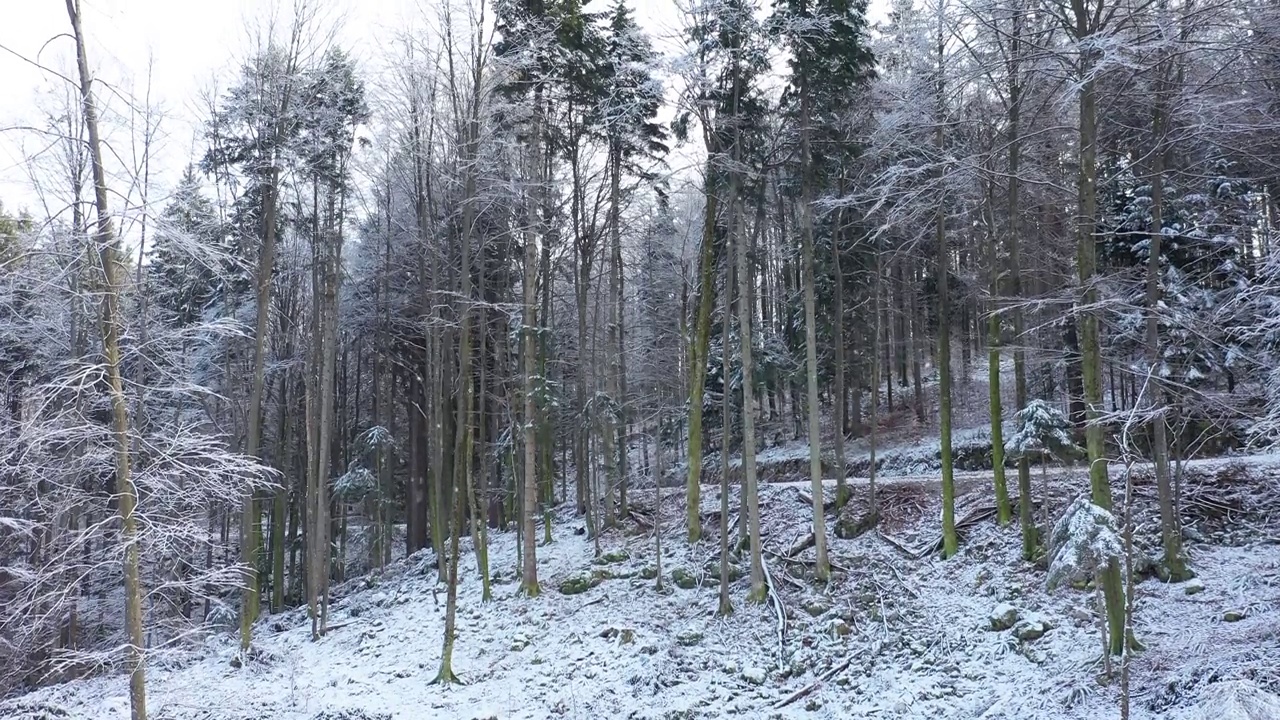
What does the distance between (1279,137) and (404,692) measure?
14180 mm

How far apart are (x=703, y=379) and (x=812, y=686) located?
23.7ft

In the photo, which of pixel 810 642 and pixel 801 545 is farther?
pixel 801 545

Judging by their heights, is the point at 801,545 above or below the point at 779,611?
above

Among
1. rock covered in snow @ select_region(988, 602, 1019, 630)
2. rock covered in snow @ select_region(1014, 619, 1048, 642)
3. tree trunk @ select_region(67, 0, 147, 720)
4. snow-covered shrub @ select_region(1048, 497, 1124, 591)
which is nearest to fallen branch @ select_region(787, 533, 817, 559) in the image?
rock covered in snow @ select_region(988, 602, 1019, 630)

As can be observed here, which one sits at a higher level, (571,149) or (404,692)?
(571,149)

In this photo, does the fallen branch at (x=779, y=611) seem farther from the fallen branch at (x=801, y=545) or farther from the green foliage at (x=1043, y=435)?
the green foliage at (x=1043, y=435)

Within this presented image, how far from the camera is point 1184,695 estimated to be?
7832 millimetres

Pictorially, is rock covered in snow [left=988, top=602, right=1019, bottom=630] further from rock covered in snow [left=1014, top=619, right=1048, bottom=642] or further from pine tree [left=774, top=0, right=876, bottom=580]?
pine tree [left=774, top=0, right=876, bottom=580]

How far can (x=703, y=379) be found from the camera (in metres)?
16.3

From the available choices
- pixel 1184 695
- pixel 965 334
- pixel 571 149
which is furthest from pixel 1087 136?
pixel 965 334

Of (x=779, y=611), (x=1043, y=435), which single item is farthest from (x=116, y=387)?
(x=1043, y=435)

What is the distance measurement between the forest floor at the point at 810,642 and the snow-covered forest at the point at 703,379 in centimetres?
7

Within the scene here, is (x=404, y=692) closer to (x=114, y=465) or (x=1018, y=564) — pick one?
(x=114, y=465)

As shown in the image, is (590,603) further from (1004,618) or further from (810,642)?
(1004,618)
